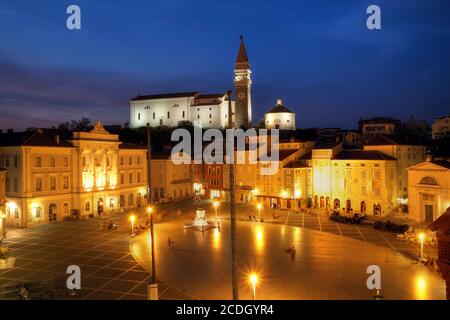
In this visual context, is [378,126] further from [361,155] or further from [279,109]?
[361,155]

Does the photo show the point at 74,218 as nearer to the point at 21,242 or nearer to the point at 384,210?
the point at 21,242

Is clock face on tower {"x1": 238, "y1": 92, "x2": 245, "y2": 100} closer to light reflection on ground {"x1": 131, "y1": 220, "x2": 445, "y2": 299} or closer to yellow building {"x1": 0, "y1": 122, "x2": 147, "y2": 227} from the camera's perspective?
yellow building {"x1": 0, "y1": 122, "x2": 147, "y2": 227}

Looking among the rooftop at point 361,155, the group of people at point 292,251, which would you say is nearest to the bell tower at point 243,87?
the rooftop at point 361,155

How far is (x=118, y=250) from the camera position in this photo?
1371 inches

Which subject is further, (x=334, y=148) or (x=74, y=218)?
(x=334, y=148)

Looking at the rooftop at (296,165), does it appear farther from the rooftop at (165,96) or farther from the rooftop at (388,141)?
the rooftop at (165,96)

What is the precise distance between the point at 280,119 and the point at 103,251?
86303 millimetres

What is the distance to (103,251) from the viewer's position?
34.4 meters

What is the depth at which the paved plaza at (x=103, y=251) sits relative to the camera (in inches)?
962

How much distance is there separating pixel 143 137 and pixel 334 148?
57.2 metres

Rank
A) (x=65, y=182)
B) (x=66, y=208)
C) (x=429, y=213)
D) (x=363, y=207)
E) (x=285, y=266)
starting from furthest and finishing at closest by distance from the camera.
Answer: (x=363, y=207)
(x=65, y=182)
(x=66, y=208)
(x=429, y=213)
(x=285, y=266)

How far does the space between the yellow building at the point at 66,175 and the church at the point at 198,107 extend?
1980 inches

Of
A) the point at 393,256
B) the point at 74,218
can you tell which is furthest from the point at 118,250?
the point at 393,256

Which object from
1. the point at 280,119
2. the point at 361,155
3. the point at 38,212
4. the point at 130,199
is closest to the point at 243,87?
the point at 280,119
